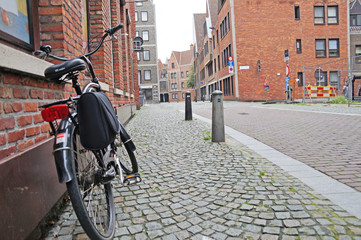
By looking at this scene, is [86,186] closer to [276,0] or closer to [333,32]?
[276,0]

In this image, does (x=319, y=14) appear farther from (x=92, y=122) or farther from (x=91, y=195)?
(x=91, y=195)

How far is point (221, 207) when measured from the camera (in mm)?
2506

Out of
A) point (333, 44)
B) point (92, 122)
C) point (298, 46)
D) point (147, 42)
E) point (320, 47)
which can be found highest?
point (147, 42)

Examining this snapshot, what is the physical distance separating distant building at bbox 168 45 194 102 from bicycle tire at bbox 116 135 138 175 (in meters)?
72.4

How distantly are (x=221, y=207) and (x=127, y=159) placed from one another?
1.20 m

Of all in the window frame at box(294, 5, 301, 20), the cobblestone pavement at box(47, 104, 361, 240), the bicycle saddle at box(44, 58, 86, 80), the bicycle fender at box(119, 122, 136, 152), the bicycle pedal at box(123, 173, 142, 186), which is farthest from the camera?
the window frame at box(294, 5, 301, 20)

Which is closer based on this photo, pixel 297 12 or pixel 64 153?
pixel 64 153

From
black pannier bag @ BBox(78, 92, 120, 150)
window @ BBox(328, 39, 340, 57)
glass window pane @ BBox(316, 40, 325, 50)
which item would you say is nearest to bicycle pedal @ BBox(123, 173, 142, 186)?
black pannier bag @ BBox(78, 92, 120, 150)

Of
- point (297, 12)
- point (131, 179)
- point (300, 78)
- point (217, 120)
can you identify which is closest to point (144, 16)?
point (297, 12)

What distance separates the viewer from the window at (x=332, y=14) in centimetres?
2719

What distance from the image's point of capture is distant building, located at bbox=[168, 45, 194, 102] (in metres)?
76.2

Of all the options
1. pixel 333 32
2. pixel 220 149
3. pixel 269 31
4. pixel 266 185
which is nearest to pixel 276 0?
pixel 269 31

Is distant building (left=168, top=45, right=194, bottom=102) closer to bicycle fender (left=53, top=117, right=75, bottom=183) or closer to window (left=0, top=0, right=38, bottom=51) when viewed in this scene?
window (left=0, top=0, right=38, bottom=51)

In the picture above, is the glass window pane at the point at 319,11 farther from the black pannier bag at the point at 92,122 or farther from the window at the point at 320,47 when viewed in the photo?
the black pannier bag at the point at 92,122
